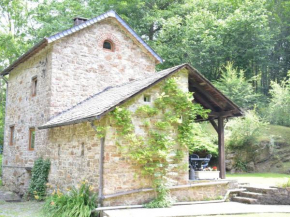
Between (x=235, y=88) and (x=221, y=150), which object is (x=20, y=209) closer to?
(x=221, y=150)

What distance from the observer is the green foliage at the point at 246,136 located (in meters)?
20.1

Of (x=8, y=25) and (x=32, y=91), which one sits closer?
(x=32, y=91)

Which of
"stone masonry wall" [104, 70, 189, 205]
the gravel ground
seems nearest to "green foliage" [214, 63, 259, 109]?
"stone masonry wall" [104, 70, 189, 205]

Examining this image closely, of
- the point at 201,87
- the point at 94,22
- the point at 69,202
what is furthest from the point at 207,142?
the point at 69,202

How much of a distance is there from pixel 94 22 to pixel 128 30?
1718 mm

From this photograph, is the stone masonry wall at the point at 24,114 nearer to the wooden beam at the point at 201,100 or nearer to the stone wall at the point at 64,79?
the stone wall at the point at 64,79

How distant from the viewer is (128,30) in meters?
15.2

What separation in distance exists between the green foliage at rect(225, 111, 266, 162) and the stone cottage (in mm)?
7486

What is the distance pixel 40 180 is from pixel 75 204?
444 cm

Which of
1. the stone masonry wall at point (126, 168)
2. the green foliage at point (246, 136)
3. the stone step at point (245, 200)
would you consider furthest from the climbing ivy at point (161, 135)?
the green foliage at point (246, 136)

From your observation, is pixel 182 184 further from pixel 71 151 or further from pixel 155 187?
pixel 71 151

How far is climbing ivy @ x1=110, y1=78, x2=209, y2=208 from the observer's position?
31.1ft

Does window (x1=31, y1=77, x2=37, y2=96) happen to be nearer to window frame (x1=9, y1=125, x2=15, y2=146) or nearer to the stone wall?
the stone wall

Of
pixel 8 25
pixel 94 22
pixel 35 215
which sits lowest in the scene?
pixel 35 215
